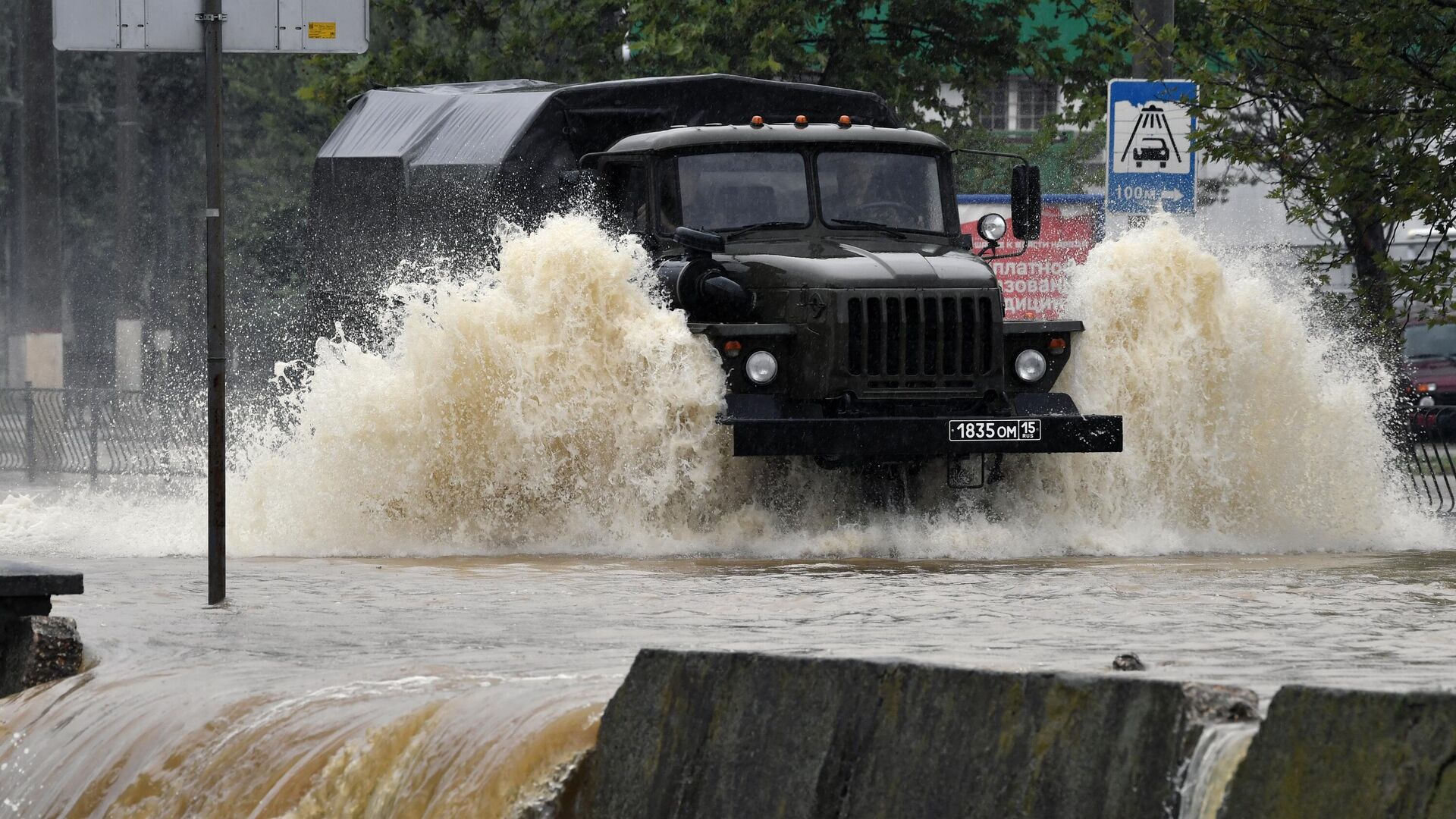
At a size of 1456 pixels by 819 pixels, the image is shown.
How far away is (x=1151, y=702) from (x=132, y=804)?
3.27 meters

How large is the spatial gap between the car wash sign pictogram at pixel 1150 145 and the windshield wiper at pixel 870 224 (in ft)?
6.73

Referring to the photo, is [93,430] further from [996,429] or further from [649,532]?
[996,429]

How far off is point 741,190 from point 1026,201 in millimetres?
2053

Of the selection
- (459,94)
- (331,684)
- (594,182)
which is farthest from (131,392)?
(331,684)

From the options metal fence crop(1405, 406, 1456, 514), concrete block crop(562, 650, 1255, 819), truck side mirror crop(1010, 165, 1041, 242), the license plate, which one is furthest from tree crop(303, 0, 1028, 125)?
concrete block crop(562, 650, 1255, 819)

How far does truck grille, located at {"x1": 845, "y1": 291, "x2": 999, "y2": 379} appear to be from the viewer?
42.4 ft

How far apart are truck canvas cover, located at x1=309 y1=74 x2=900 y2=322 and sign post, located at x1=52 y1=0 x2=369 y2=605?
194 inches

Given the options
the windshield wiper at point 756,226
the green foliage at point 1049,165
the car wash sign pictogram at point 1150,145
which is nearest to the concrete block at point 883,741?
the windshield wiper at point 756,226

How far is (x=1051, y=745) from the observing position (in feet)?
17.3

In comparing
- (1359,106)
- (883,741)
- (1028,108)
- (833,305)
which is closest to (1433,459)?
(1359,106)

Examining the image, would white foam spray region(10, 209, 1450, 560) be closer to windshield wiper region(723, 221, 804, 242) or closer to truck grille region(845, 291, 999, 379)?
windshield wiper region(723, 221, 804, 242)

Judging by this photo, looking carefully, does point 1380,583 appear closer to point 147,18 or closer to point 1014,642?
point 1014,642

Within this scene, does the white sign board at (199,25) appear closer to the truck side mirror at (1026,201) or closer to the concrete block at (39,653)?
the concrete block at (39,653)

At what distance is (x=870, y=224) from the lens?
1413 centimetres
